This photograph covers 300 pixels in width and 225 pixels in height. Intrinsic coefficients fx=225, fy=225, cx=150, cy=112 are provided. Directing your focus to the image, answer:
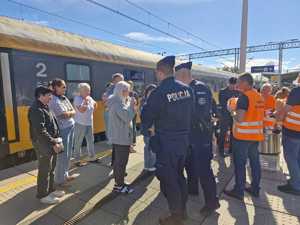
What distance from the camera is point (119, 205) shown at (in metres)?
3.13

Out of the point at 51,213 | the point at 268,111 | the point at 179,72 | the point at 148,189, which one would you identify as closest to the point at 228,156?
the point at 268,111

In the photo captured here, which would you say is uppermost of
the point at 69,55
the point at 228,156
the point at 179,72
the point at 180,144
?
the point at 69,55

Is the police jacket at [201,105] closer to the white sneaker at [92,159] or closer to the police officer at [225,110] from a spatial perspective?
the police officer at [225,110]

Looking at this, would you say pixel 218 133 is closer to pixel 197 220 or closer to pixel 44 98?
pixel 197 220

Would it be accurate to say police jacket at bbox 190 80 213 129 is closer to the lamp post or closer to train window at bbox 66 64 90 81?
train window at bbox 66 64 90 81

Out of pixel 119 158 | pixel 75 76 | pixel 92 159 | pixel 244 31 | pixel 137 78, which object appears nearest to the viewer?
pixel 119 158

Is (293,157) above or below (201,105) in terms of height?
below

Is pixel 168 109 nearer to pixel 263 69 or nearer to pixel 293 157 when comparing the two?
pixel 293 157

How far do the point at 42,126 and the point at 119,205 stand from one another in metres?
1.48

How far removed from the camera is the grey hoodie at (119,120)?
10.5ft

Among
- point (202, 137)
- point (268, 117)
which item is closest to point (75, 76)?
point (202, 137)

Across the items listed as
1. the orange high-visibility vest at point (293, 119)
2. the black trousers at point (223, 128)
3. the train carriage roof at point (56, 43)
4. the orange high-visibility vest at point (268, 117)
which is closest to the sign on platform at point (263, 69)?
the train carriage roof at point (56, 43)

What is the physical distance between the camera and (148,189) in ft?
11.9

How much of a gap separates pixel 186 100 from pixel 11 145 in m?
3.54
